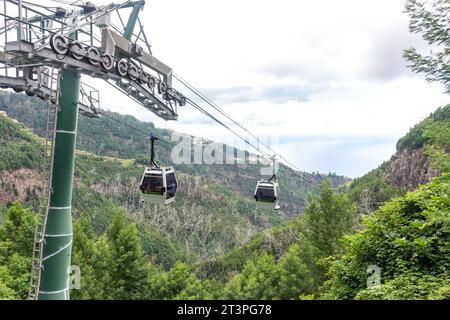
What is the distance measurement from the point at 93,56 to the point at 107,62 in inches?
18.3

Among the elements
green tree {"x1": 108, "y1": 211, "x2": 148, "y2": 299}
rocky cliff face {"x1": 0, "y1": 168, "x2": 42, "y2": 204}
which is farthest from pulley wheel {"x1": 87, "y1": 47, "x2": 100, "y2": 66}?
rocky cliff face {"x1": 0, "y1": 168, "x2": 42, "y2": 204}

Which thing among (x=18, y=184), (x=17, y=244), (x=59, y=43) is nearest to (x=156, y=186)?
(x=59, y=43)

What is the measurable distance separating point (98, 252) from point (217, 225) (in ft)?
427

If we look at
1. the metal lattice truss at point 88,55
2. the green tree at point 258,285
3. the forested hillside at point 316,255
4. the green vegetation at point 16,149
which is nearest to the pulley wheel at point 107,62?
the metal lattice truss at point 88,55

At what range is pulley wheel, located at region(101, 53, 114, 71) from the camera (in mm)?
10219

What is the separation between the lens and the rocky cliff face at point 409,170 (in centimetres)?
8576

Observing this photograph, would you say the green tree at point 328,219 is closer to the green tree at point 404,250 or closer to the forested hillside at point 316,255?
the forested hillside at point 316,255

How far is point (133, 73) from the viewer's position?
11.4 metres

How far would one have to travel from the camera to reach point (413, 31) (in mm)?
9734

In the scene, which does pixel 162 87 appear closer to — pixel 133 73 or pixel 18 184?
pixel 133 73

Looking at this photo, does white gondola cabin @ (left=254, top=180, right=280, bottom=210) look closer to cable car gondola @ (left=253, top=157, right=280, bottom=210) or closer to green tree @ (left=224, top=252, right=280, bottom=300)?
cable car gondola @ (left=253, top=157, right=280, bottom=210)

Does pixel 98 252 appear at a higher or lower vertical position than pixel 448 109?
lower
